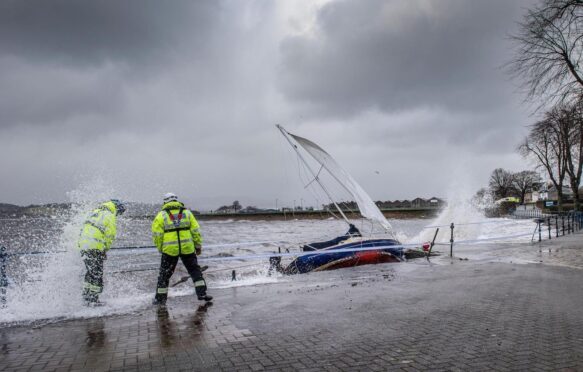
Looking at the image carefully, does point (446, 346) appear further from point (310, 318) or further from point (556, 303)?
point (556, 303)

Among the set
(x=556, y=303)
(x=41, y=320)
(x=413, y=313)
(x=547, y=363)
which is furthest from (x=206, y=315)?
(x=556, y=303)

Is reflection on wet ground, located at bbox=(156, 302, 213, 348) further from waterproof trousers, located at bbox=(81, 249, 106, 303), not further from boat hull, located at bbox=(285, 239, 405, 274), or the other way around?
boat hull, located at bbox=(285, 239, 405, 274)

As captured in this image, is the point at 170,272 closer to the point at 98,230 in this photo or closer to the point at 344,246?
the point at 98,230

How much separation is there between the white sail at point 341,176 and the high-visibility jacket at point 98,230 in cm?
1008

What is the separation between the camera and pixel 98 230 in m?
7.71

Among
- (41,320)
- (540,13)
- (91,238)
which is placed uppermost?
(540,13)

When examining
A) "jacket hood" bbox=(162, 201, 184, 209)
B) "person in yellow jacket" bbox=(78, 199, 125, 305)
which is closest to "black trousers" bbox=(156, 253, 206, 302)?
"jacket hood" bbox=(162, 201, 184, 209)

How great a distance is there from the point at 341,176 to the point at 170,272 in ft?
34.3

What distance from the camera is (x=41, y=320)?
668 cm

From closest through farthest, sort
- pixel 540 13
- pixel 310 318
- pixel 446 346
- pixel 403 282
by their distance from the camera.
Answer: pixel 446 346, pixel 310 318, pixel 403 282, pixel 540 13

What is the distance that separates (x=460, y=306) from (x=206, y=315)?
12.8ft

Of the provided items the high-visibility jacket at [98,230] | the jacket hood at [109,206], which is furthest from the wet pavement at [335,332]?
the jacket hood at [109,206]

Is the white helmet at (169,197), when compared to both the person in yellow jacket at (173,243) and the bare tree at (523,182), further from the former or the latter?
the bare tree at (523,182)

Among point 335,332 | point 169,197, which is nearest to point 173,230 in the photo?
point 169,197
